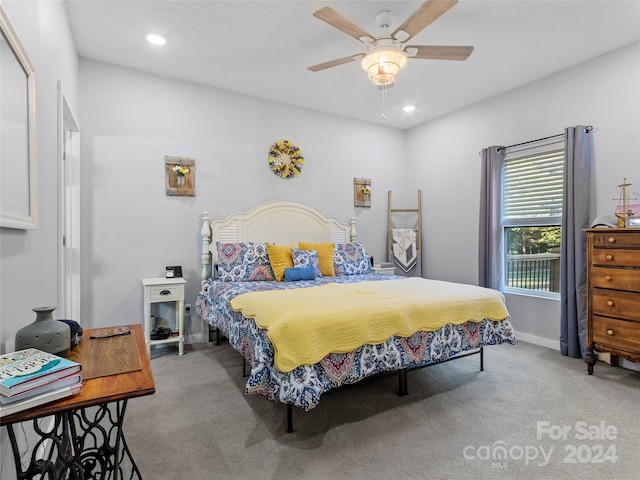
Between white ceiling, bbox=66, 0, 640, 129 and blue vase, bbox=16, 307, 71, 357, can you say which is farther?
white ceiling, bbox=66, 0, 640, 129

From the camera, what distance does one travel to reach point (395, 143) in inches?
214

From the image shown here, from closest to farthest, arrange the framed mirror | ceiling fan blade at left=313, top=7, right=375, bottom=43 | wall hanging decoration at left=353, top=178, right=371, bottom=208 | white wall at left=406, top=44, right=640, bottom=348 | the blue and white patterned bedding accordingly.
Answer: the framed mirror, the blue and white patterned bedding, ceiling fan blade at left=313, top=7, right=375, bottom=43, white wall at left=406, top=44, right=640, bottom=348, wall hanging decoration at left=353, top=178, right=371, bottom=208

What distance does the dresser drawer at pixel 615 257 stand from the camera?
2613 mm

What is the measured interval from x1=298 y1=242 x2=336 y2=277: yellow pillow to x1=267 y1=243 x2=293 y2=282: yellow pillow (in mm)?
334

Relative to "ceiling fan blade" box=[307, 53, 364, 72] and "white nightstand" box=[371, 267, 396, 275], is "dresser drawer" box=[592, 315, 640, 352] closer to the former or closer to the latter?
"white nightstand" box=[371, 267, 396, 275]

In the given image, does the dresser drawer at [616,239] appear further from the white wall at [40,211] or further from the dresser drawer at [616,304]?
the white wall at [40,211]

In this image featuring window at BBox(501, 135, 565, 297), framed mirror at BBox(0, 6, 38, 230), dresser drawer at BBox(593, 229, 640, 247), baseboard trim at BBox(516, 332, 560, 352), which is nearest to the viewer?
framed mirror at BBox(0, 6, 38, 230)

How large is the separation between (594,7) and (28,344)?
158 inches

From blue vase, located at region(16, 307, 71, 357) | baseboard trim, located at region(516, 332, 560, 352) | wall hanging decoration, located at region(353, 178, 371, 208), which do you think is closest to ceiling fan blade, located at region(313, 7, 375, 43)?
blue vase, located at region(16, 307, 71, 357)

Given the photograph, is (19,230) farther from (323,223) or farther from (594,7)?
(594,7)

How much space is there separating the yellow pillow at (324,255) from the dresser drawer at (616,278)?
94.9 inches

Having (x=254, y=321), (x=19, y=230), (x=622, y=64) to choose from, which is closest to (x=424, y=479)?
(x=254, y=321)

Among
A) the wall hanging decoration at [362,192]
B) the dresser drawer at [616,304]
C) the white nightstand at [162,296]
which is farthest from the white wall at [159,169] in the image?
the dresser drawer at [616,304]

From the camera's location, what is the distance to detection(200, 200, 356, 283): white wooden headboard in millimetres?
3834
